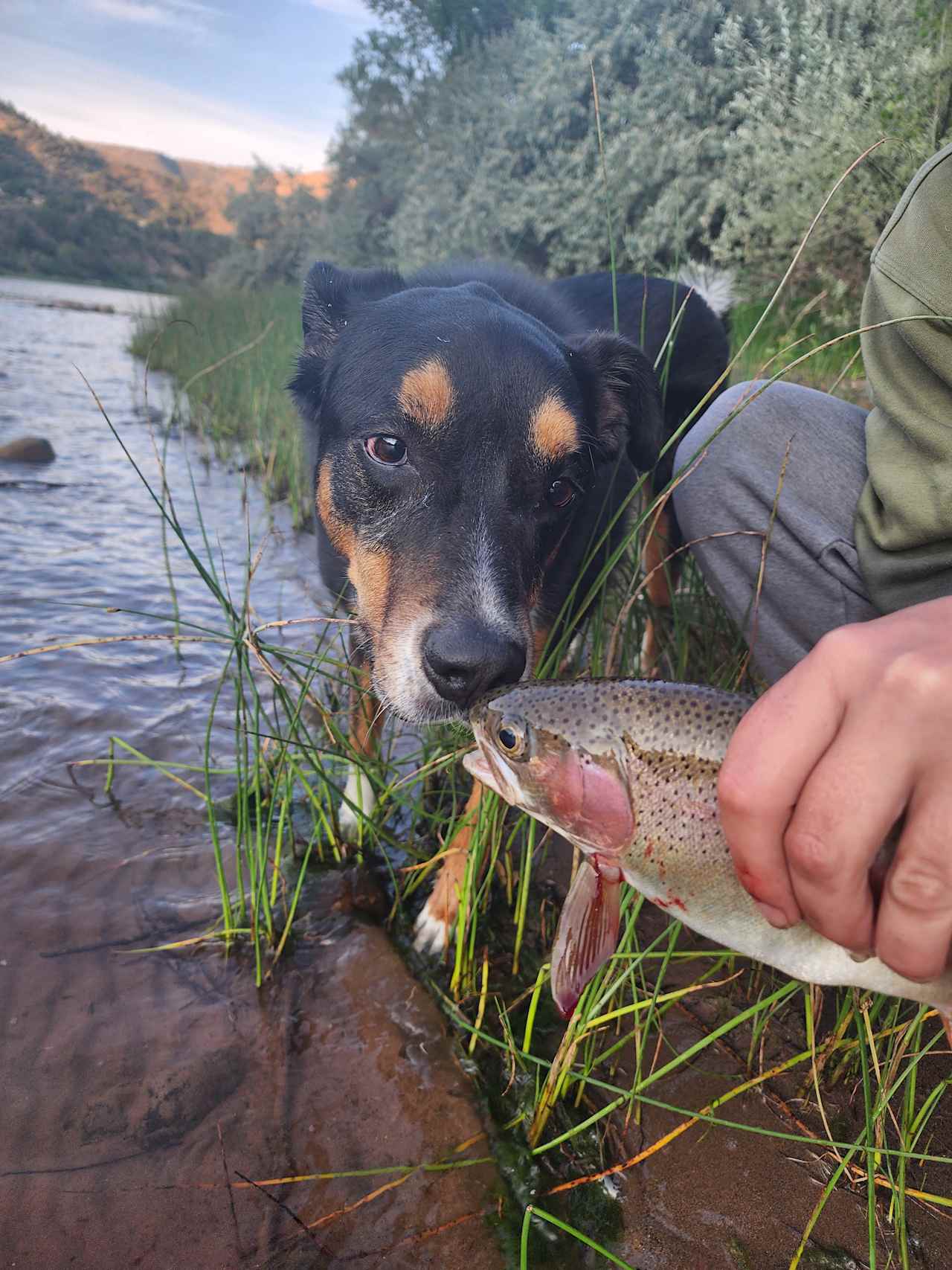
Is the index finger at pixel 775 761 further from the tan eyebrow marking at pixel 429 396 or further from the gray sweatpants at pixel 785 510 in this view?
the tan eyebrow marking at pixel 429 396

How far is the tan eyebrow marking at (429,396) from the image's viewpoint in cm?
250

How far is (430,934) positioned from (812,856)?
170 cm

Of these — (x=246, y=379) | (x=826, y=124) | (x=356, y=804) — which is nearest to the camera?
(x=356, y=804)

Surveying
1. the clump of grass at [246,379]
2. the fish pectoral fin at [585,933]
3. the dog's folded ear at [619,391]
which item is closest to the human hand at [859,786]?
the fish pectoral fin at [585,933]

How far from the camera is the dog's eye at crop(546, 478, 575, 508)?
2.75m

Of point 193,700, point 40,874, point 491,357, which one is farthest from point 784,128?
point 40,874

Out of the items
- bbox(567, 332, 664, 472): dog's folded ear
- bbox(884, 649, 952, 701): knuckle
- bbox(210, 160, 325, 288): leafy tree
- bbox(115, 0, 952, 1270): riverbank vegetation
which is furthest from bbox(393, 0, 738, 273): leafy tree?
bbox(210, 160, 325, 288): leafy tree

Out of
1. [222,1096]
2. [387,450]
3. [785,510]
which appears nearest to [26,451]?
[387,450]

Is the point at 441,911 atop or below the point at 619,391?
below

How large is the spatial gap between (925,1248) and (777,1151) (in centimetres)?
30

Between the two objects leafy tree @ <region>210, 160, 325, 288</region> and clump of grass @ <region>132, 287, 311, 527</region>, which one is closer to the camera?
clump of grass @ <region>132, 287, 311, 527</region>

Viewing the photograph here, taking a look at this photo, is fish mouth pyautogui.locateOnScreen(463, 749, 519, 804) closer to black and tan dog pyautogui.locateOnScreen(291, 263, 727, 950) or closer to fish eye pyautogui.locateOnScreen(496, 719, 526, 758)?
fish eye pyautogui.locateOnScreen(496, 719, 526, 758)

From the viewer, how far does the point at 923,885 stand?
39.2 inches

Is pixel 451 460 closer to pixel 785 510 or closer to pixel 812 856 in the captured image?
pixel 785 510
